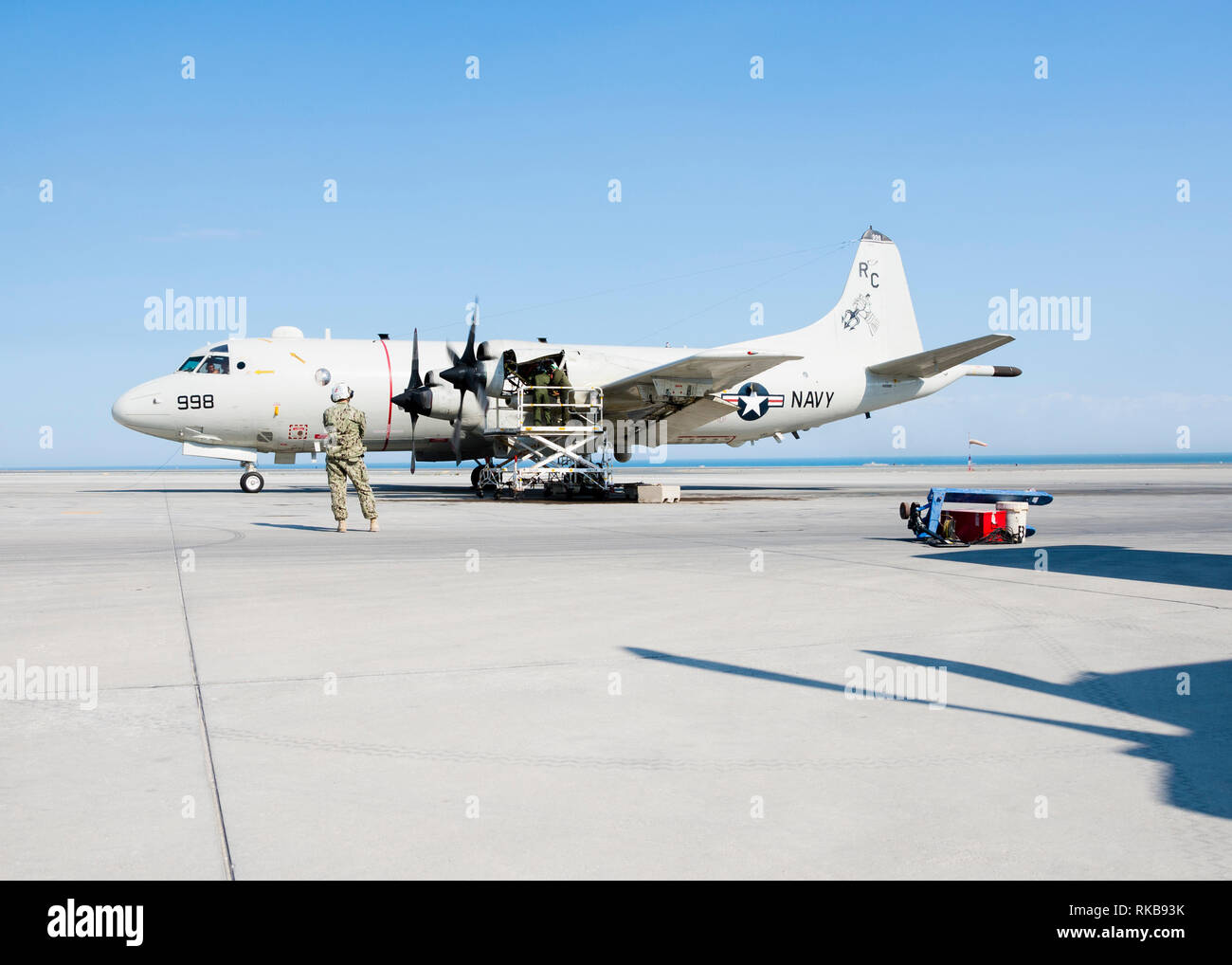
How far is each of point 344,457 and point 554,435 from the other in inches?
457

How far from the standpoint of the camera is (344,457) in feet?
57.3

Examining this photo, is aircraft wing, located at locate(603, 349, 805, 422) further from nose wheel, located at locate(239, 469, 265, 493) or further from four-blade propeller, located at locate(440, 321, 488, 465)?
nose wheel, located at locate(239, 469, 265, 493)

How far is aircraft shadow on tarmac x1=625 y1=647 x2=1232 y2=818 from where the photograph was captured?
4109 millimetres

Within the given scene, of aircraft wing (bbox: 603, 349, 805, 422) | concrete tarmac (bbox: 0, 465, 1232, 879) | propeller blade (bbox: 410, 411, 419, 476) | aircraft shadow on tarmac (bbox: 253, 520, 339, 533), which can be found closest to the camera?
concrete tarmac (bbox: 0, 465, 1232, 879)

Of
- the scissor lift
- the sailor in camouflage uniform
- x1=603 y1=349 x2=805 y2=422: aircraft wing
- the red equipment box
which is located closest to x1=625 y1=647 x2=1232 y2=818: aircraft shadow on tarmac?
the red equipment box

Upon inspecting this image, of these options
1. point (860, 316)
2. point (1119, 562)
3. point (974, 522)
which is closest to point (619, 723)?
point (1119, 562)

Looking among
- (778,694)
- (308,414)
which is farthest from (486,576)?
(308,414)

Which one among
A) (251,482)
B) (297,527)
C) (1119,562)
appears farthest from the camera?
(251,482)

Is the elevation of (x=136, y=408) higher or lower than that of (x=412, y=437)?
higher

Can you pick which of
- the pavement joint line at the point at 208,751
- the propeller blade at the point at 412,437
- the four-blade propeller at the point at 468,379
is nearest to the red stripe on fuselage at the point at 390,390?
the propeller blade at the point at 412,437

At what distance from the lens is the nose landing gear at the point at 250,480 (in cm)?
3125

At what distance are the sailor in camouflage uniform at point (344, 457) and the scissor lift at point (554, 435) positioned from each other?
32.0 ft

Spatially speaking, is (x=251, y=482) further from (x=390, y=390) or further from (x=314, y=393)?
(x=390, y=390)
